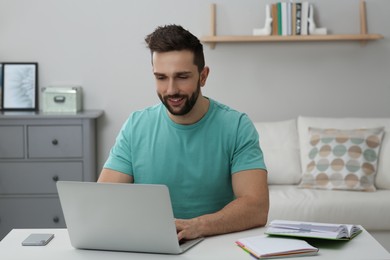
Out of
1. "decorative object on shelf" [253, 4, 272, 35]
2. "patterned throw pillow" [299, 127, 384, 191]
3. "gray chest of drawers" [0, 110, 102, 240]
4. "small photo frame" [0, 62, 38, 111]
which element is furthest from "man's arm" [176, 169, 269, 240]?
"small photo frame" [0, 62, 38, 111]

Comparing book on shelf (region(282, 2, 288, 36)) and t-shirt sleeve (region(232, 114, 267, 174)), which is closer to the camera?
t-shirt sleeve (region(232, 114, 267, 174))

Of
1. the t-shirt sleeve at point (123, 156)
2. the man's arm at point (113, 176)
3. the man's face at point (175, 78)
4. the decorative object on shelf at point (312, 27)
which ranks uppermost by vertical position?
the decorative object on shelf at point (312, 27)

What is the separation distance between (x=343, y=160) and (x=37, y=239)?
2.60m

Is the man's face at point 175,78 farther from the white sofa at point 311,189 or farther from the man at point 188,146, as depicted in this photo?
the white sofa at point 311,189

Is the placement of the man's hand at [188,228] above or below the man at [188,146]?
below

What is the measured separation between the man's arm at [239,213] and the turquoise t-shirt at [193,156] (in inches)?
2.6

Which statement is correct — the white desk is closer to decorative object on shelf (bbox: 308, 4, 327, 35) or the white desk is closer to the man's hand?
the man's hand

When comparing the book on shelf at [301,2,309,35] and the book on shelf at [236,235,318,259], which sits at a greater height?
the book on shelf at [301,2,309,35]

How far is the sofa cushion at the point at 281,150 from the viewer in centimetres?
462

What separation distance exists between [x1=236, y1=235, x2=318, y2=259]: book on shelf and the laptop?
18cm

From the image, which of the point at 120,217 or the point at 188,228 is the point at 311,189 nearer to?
the point at 188,228

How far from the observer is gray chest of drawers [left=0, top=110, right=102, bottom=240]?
15.3 ft

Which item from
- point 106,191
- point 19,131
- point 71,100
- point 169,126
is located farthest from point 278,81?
point 106,191

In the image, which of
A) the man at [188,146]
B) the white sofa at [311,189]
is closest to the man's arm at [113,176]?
the man at [188,146]
